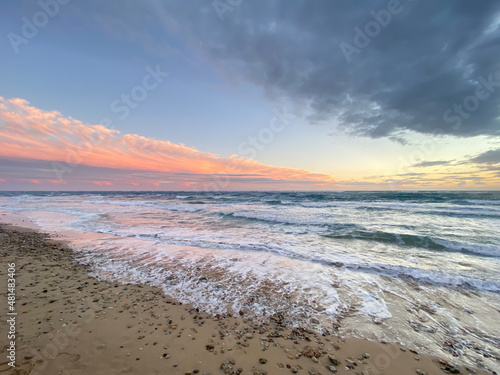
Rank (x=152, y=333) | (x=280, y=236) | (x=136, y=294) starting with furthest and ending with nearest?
1. (x=280, y=236)
2. (x=136, y=294)
3. (x=152, y=333)

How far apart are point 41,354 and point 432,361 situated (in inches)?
236

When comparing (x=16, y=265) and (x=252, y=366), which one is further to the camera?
(x=16, y=265)

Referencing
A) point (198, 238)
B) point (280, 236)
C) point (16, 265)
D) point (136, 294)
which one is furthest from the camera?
point (280, 236)

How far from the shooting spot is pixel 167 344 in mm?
3482

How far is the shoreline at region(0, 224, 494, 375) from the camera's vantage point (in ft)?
10.1

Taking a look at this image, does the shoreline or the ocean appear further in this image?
the ocean

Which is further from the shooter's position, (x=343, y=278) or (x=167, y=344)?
(x=343, y=278)

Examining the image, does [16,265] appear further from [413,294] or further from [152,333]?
[413,294]

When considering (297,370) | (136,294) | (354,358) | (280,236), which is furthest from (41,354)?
(280,236)

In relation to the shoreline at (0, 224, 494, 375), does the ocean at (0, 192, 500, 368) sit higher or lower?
lower

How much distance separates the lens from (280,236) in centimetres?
1189

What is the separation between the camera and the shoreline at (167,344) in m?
3.06

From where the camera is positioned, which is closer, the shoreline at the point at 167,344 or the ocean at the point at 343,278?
the shoreline at the point at 167,344

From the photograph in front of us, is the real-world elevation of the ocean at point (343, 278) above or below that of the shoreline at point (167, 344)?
below
